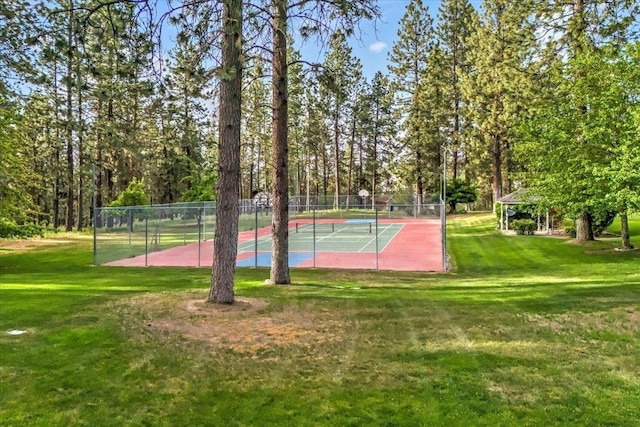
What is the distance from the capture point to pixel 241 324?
23.8ft

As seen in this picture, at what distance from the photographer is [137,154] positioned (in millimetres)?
34781

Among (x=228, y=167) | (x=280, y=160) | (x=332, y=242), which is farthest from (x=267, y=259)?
(x=228, y=167)

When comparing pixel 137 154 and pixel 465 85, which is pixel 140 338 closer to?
pixel 137 154

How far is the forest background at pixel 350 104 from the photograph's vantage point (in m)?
8.02

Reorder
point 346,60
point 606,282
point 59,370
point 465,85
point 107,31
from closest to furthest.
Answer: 1. point 59,370
2. point 107,31
3. point 606,282
4. point 465,85
5. point 346,60

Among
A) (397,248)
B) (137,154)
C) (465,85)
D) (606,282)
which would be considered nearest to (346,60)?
(465,85)

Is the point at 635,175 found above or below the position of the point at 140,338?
above

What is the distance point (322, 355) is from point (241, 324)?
185 centimetres

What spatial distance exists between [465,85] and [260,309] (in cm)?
3596

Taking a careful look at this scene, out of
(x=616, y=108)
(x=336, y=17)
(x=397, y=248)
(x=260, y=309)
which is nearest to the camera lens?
(x=260, y=309)

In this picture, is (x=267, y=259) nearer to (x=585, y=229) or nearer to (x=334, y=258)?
(x=334, y=258)

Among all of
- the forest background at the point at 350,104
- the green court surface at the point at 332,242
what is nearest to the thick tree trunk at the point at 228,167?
the forest background at the point at 350,104

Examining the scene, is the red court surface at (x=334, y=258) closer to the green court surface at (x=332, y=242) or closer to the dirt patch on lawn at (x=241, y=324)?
the green court surface at (x=332, y=242)

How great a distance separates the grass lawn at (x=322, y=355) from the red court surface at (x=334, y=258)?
513cm
